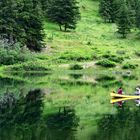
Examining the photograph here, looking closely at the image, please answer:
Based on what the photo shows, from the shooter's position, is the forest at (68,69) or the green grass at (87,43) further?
the green grass at (87,43)

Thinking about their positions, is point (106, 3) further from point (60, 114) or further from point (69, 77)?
point (60, 114)

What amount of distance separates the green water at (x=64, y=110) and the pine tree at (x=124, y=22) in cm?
4927

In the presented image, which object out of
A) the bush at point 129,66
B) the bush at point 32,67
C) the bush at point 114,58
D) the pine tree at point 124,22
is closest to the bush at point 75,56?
the bush at point 114,58

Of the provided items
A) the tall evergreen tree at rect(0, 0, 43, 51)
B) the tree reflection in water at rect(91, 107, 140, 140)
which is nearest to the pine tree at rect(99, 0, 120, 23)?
the tall evergreen tree at rect(0, 0, 43, 51)

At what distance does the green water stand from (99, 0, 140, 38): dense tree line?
49.7 metres

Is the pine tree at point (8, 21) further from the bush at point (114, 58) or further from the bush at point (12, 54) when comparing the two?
the bush at point (114, 58)

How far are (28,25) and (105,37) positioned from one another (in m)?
30.3

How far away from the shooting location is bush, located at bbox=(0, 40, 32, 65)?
103 m

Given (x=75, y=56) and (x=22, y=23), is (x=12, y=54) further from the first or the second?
(x=75, y=56)

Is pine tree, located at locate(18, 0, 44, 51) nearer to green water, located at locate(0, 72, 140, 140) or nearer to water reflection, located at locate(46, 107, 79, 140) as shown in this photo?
green water, located at locate(0, 72, 140, 140)

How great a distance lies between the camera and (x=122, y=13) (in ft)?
450

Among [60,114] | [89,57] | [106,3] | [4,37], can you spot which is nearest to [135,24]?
[106,3]

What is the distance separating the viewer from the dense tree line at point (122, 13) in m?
137

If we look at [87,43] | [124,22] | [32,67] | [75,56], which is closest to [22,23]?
[75,56]
